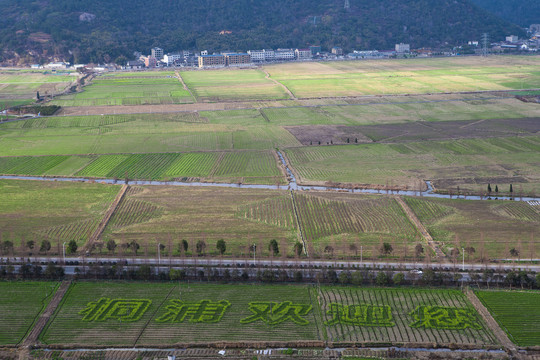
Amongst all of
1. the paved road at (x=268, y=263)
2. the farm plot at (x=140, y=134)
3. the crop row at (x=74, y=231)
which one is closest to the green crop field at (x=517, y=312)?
the paved road at (x=268, y=263)

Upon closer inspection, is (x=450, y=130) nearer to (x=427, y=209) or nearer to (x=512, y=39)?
(x=427, y=209)

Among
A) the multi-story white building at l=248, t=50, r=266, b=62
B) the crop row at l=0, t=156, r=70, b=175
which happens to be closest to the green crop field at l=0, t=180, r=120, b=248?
the crop row at l=0, t=156, r=70, b=175

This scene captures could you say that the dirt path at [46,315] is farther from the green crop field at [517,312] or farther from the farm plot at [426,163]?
the farm plot at [426,163]

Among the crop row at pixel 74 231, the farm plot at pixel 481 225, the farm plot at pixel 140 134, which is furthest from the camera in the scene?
the farm plot at pixel 140 134

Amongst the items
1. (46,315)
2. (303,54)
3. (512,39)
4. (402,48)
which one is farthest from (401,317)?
(512,39)

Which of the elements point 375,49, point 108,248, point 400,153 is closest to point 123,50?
point 375,49
